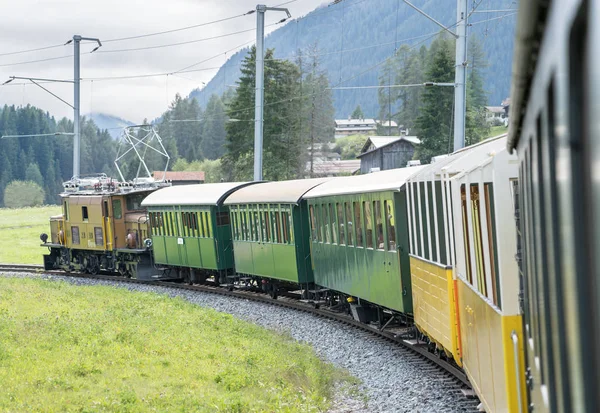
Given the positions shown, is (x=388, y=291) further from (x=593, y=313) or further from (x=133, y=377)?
(x=593, y=313)

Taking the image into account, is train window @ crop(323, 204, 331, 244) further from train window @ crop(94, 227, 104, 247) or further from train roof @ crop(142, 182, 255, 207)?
train window @ crop(94, 227, 104, 247)

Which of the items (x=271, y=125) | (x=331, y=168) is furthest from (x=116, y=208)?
(x=331, y=168)

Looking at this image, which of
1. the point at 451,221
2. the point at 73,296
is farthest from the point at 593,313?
the point at 73,296

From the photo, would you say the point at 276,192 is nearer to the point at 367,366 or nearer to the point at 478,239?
the point at 367,366

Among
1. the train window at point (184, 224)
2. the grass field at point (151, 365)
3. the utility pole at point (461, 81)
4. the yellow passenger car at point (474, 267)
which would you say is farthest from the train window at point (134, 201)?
the yellow passenger car at point (474, 267)

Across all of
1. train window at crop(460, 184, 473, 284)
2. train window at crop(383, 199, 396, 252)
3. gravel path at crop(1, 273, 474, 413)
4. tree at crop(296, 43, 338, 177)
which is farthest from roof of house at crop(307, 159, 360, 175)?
train window at crop(460, 184, 473, 284)

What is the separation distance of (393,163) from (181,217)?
189ft

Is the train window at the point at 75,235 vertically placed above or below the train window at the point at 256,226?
below

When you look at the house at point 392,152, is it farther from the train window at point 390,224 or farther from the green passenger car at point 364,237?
the train window at point 390,224

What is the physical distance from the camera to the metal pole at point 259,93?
93.0ft

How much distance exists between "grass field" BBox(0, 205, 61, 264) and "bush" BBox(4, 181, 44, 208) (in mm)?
40574

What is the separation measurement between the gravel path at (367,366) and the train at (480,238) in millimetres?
553

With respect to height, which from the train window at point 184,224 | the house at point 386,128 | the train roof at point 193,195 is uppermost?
the house at point 386,128

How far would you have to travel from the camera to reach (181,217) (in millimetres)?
30047
